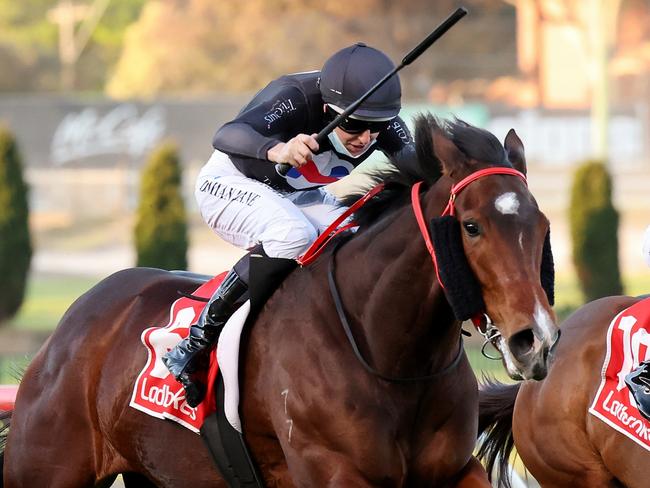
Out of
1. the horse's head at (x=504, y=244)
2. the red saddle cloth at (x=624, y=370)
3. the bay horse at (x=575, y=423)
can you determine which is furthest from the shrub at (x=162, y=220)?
the horse's head at (x=504, y=244)

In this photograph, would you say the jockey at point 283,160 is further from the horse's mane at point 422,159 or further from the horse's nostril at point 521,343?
the horse's nostril at point 521,343

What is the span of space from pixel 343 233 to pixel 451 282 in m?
0.81

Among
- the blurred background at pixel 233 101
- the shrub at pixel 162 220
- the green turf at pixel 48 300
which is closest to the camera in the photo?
the shrub at pixel 162 220

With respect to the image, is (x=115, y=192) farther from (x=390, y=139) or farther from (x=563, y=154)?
(x=390, y=139)

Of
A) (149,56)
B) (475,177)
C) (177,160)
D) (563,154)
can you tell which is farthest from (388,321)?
(149,56)

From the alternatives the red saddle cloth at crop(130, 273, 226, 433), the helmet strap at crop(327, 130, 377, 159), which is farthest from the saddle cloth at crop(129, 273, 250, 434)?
the helmet strap at crop(327, 130, 377, 159)

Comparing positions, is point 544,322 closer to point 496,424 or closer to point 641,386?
point 641,386

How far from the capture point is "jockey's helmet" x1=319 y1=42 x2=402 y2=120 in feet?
13.8

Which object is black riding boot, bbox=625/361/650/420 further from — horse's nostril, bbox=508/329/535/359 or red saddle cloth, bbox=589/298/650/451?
horse's nostril, bbox=508/329/535/359

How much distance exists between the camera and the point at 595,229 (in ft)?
60.2

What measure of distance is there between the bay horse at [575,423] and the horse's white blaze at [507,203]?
6.25 ft

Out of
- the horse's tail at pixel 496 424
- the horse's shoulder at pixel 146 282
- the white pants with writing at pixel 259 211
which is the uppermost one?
the white pants with writing at pixel 259 211

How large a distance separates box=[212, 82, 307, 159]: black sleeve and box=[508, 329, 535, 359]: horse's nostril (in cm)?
128

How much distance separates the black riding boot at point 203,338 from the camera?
14.6ft
